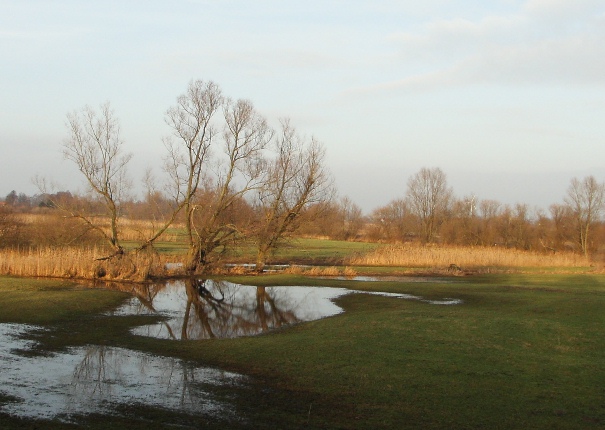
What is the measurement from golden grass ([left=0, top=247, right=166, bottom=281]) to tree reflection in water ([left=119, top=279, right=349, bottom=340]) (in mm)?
1980

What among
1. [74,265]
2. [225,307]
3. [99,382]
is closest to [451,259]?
[225,307]

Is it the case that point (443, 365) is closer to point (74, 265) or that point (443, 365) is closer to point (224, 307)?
point (224, 307)

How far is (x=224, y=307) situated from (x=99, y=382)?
12963 mm

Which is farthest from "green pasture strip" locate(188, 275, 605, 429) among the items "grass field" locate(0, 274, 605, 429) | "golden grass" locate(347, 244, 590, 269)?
"golden grass" locate(347, 244, 590, 269)

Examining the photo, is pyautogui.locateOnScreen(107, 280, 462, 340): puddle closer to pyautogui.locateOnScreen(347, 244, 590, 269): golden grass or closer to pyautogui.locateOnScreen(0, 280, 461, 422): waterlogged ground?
pyautogui.locateOnScreen(0, 280, 461, 422): waterlogged ground

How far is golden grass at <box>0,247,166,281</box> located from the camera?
2748cm

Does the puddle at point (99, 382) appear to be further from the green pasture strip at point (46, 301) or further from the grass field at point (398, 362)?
the green pasture strip at point (46, 301)

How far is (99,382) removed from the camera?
988cm

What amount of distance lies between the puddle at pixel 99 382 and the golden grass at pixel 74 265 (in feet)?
53.2

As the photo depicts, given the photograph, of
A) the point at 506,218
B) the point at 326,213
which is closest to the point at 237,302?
the point at 326,213

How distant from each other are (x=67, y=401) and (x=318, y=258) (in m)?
42.8

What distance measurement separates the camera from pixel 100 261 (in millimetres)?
29219

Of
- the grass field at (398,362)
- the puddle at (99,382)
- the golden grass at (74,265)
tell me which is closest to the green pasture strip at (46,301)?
the grass field at (398,362)

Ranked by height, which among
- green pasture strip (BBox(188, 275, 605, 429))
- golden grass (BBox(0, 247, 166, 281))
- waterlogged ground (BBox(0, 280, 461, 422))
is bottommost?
waterlogged ground (BBox(0, 280, 461, 422))
